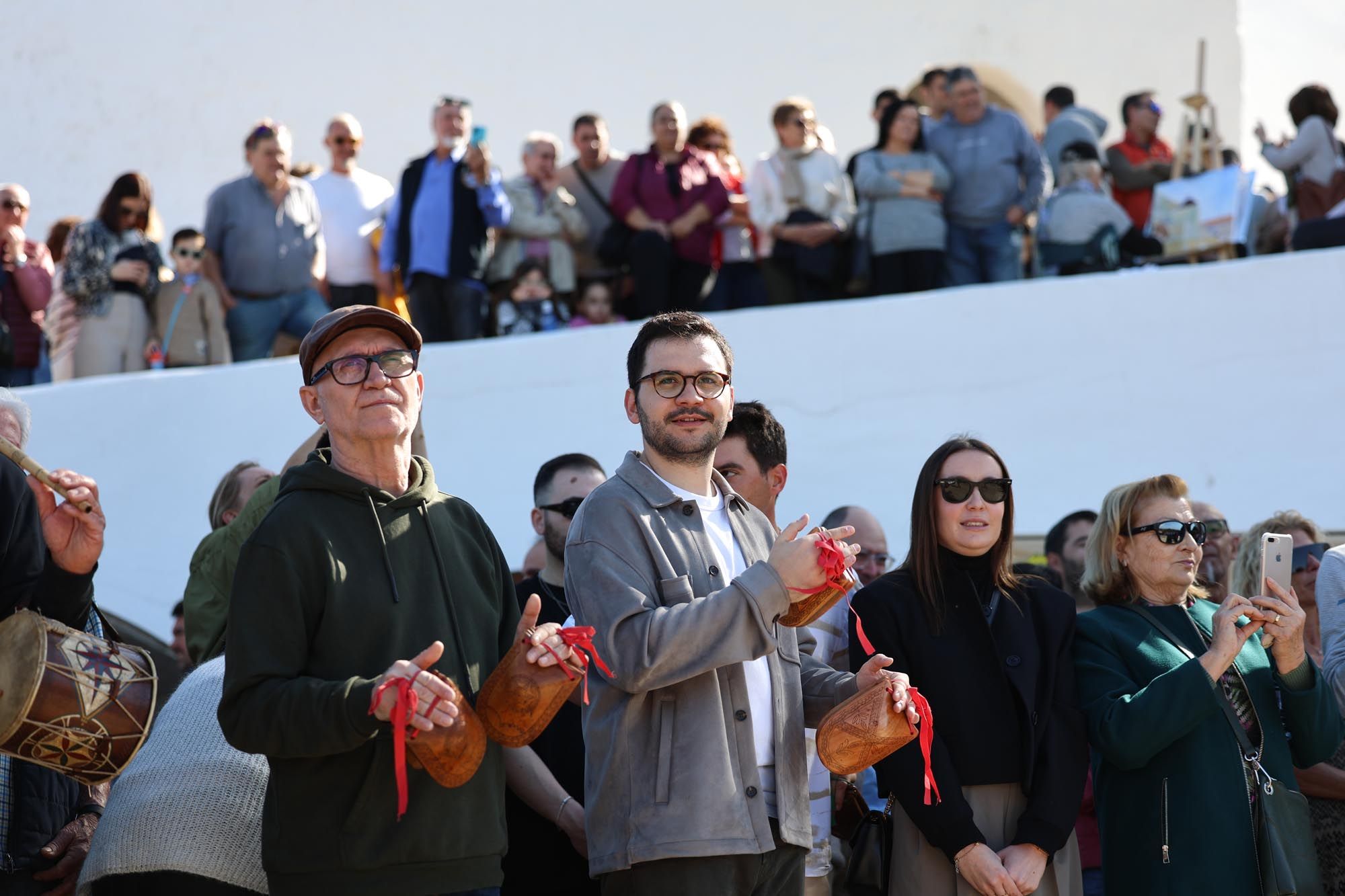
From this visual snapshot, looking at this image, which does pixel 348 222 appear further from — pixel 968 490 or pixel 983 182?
pixel 968 490

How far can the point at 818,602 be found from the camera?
113 inches

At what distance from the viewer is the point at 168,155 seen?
1123 centimetres

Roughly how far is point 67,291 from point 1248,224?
610 centimetres

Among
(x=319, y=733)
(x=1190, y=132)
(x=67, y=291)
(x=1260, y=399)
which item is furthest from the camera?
(x=1190, y=132)

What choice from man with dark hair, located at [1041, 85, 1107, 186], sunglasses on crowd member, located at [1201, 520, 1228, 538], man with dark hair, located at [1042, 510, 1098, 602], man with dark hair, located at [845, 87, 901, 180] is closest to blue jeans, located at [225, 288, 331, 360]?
man with dark hair, located at [845, 87, 901, 180]

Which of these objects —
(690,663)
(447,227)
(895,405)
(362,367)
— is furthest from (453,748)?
(447,227)

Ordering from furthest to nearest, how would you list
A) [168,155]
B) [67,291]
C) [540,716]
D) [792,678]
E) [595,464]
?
[168,155] < [67,291] < [595,464] < [792,678] < [540,716]

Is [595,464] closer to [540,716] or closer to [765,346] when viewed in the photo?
[540,716]

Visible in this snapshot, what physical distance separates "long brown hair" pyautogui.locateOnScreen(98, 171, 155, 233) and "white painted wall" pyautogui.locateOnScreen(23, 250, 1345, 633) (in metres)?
0.80

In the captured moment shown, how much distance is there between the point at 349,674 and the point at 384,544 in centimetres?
22

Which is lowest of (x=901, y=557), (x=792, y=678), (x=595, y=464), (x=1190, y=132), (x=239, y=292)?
(x=901, y=557)

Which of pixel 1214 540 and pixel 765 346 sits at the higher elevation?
pixel 765 346

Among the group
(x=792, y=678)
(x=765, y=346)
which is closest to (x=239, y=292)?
(x=765, y=346)

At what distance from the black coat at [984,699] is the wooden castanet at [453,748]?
3.68 ft
